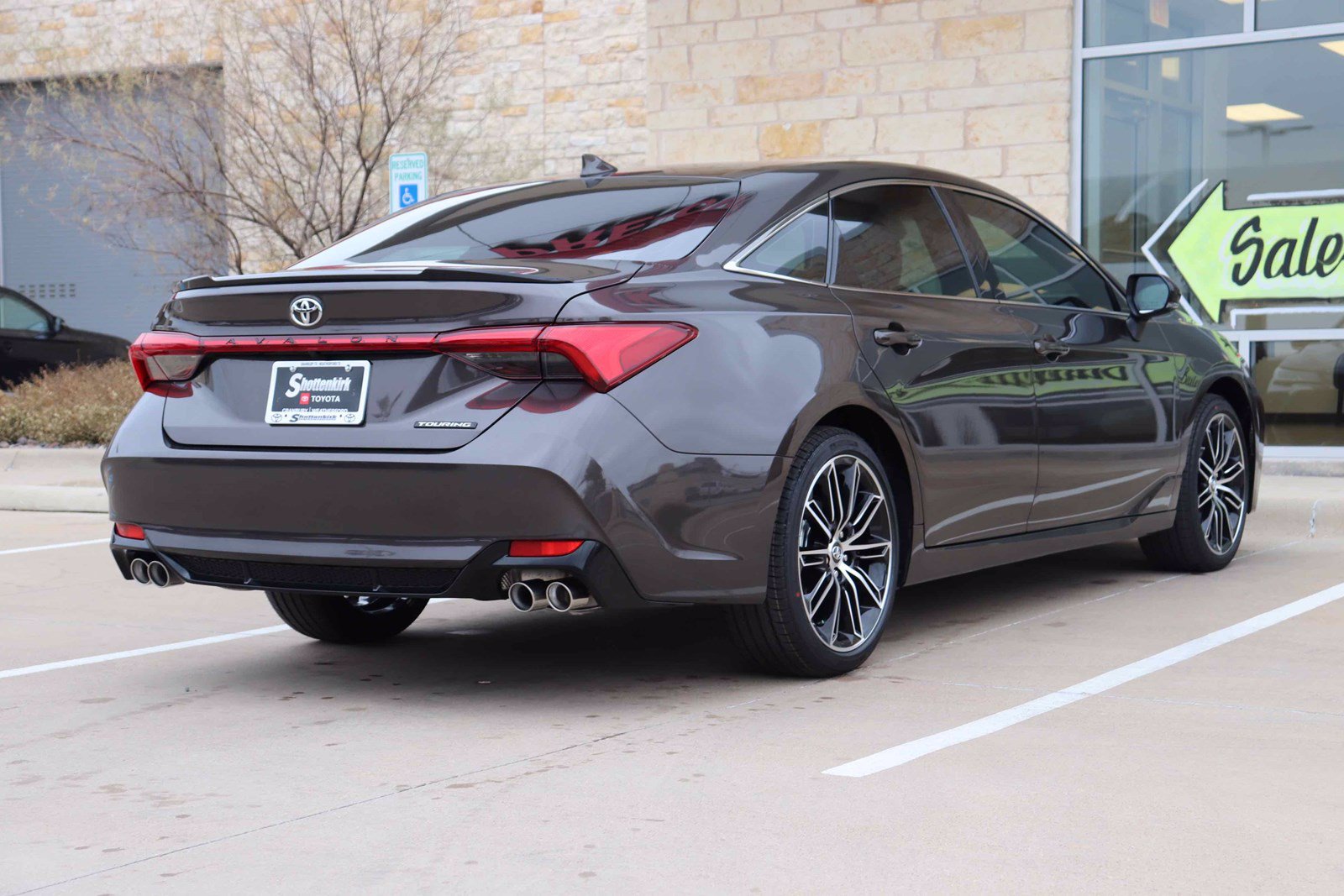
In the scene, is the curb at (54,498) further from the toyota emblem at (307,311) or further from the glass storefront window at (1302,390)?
the glass storefront window at (1302,390)

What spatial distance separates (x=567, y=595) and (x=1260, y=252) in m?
8.73

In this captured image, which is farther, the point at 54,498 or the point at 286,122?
the point at 286,122

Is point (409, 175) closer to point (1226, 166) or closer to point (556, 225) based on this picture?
point (1226, 166)

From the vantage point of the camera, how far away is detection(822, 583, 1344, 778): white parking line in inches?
156

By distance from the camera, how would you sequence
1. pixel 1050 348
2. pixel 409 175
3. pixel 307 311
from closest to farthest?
1. pixel 307 311
2. pixel 1050 348
3. pixel 409 175

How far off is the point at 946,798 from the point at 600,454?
1.21 m

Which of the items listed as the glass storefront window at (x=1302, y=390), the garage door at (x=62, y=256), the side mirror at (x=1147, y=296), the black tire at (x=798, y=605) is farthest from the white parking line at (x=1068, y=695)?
the garage door at (x=62, y=256)

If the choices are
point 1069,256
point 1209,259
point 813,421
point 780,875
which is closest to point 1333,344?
point 1209,259

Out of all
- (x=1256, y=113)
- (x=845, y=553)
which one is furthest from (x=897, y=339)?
(x=1256, y=113)

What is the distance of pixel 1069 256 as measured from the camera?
6508mm

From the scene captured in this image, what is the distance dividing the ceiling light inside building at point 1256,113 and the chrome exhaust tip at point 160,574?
915 centimetres

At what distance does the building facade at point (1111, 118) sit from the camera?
37.4 feet

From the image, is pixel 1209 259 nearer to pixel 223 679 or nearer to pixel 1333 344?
pixel 1333 344

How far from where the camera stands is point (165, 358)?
477cm
